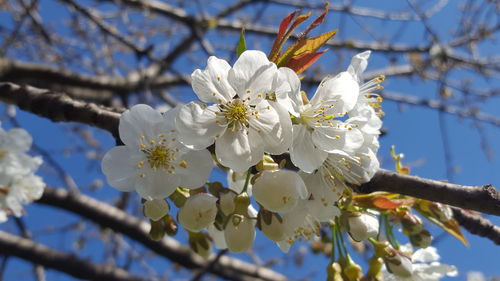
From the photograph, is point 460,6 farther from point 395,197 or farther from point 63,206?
point 63,206

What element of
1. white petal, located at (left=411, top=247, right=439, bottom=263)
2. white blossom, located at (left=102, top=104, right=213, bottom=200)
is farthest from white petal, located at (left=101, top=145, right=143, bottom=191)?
white petal, located at (left=411, top=247, right=439, bottom=263)

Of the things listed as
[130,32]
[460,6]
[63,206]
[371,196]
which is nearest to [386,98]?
[460,6]

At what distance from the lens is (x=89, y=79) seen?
390 centimetres

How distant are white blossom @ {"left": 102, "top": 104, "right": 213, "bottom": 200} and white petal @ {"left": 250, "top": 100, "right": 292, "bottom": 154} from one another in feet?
0.49

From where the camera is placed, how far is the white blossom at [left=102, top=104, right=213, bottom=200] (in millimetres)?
1020

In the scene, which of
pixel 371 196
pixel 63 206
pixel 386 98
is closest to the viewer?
pixel 371 196

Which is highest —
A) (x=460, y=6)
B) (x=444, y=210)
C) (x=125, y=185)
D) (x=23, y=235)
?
(x=460, y=6)

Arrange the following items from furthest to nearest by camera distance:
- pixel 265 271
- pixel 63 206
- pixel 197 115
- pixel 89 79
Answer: pixel 89 79 < pixel 265 271 < pixel 63 206 < pixel 197 115

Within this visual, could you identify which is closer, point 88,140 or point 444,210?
point 444,210

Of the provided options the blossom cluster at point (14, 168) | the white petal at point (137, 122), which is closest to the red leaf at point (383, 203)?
the white petal at point (137, 122)

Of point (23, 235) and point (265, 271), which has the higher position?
point (265, 271)

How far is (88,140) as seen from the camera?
17.1 ft

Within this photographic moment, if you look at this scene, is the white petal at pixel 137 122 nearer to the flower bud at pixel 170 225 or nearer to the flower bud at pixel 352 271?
the flower bud at pixel 170 225

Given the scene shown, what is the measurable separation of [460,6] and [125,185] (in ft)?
13.6
